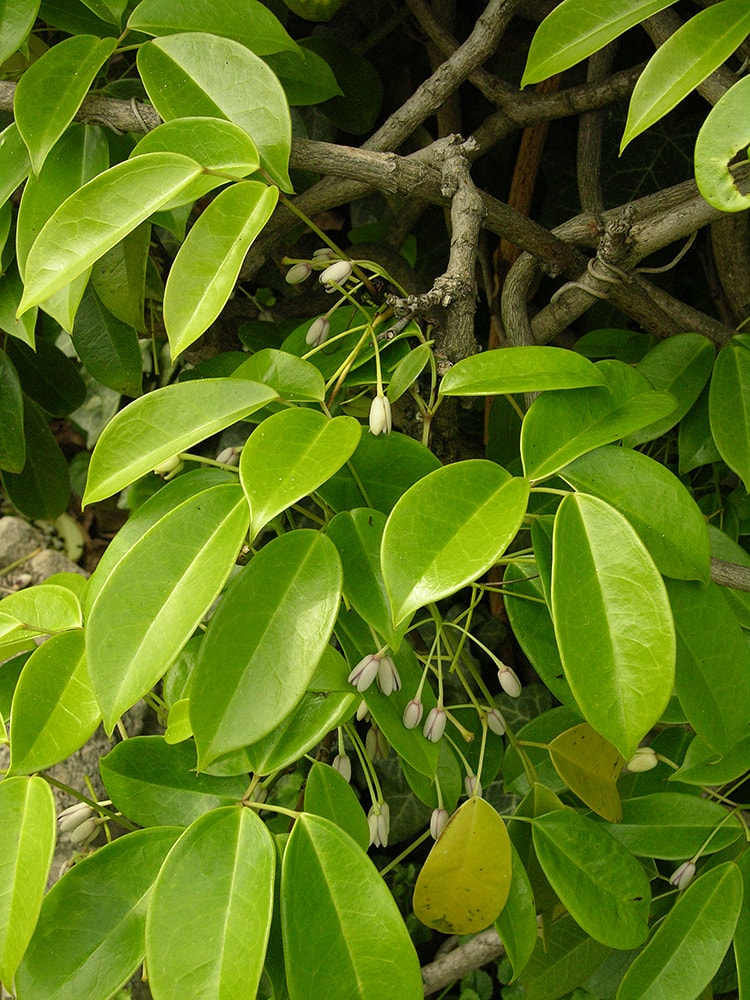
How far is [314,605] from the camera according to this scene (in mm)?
492

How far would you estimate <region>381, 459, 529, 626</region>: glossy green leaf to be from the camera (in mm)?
451

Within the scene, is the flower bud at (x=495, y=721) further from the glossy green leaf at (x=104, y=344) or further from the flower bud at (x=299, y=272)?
the glossy green leaf at (x=104, y=344)

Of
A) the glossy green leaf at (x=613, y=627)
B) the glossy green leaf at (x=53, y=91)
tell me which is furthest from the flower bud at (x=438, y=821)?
the glossy green leaf at (x=53, y=91)

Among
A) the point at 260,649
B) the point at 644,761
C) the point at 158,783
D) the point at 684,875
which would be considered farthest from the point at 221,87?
the point at 684,875

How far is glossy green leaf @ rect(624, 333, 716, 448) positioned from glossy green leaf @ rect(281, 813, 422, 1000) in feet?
1.56

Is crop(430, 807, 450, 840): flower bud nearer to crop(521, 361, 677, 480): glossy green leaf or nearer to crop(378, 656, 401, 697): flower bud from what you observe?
crop(378, 656, 401, 697): flower bud

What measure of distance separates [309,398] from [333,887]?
1.05 feet

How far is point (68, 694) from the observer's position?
1.97ft

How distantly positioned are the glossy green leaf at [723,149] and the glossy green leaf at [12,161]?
1.72ft

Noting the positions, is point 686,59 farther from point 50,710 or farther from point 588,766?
point 50,710

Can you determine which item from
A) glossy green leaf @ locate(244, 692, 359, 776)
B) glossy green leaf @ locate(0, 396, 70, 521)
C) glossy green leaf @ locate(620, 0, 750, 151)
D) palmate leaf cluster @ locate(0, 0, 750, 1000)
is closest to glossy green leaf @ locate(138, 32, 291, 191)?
palmate leaf cluster @ locate(0, 0, 750, 1000)

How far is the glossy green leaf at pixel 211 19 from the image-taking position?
65 cm

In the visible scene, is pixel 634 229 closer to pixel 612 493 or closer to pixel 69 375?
pixel 612 493

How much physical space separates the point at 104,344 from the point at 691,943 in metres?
0.80
